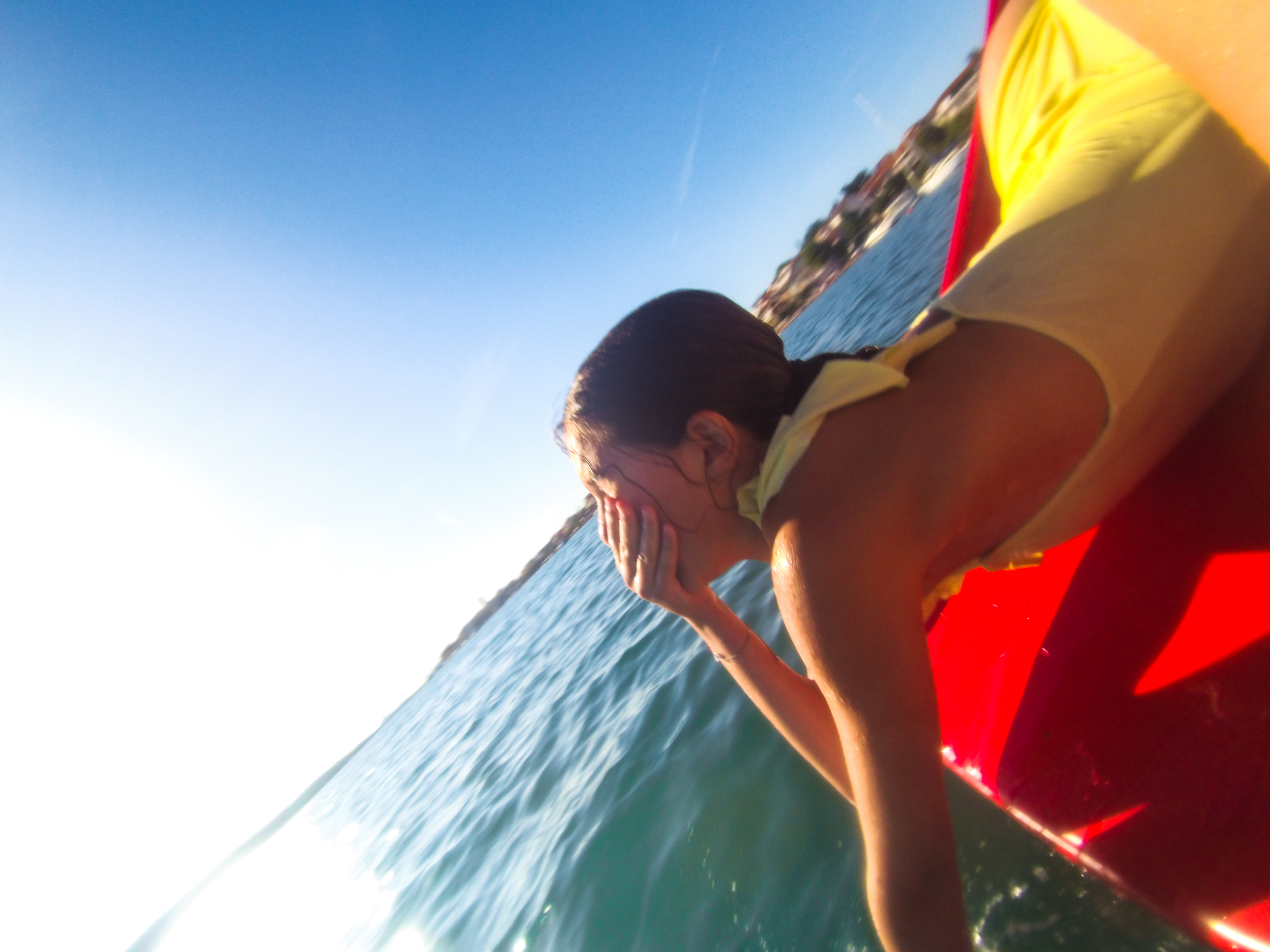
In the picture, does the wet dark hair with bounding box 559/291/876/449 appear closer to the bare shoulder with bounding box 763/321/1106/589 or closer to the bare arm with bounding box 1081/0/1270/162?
the bare shoulder with bounding box 763/321/1106/589

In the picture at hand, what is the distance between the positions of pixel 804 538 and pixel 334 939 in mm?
8045

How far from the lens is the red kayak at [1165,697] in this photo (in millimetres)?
1341

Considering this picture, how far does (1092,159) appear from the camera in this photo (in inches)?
52.5

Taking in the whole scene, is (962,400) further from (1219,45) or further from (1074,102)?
(1074,102)

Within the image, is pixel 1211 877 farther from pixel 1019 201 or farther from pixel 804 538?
pixel 1019 201

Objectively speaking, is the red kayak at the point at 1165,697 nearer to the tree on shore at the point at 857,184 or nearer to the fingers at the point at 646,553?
→ the fingers at the point at 646,553

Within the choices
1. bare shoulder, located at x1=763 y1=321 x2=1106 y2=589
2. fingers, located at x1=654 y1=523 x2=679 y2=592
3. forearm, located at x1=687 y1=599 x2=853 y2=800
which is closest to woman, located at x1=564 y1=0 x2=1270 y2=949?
bare shoulder, located at x1=763 y1=321 x2=1106 y2=589

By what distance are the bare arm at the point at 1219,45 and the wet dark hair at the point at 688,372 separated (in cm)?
82

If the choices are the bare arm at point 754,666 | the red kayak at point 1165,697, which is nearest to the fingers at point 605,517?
the bare arm at point 754,666

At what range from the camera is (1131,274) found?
123 cm

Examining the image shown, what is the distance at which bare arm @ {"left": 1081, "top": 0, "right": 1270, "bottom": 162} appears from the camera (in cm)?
69

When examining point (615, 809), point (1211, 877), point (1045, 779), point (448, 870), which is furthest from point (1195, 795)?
point (448, 870)

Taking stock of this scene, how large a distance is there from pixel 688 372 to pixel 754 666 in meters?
1.32

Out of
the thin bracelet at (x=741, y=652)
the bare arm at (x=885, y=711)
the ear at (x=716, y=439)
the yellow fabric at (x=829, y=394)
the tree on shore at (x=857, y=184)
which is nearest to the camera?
the bare arm at (x=885, y=711)
